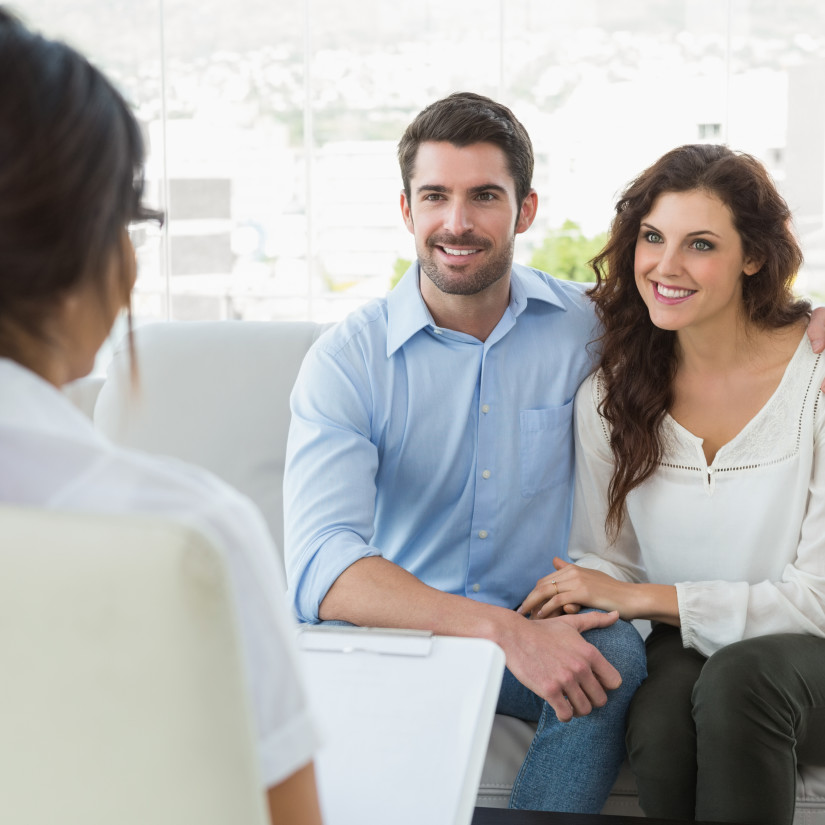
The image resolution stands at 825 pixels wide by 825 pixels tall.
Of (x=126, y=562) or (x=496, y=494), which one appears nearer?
(x=126, y=562)

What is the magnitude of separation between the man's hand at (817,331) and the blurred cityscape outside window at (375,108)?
417 cm

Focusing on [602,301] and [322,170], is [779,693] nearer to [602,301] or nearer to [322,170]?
[602,301]

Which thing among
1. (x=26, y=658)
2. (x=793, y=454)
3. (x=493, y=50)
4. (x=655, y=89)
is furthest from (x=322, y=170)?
(x=26, y=658)

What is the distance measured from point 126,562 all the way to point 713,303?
1.45 m

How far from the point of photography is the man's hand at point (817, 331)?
1.67m

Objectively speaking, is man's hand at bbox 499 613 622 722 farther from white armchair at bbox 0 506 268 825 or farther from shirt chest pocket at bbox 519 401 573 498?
white armchair at bbox 0 506 268 825

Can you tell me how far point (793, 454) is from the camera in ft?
5.26

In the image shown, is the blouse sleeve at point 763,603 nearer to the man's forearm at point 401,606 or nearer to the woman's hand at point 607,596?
the woman's hand at point 607,596

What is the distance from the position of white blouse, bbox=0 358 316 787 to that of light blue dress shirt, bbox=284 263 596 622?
1216mm

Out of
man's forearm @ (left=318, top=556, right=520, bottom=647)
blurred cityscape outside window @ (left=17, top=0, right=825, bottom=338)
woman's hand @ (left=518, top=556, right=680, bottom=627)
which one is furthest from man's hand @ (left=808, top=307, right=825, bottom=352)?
blurred cityscape outside window @ (left=17, top=0, right=825, bottom=338)

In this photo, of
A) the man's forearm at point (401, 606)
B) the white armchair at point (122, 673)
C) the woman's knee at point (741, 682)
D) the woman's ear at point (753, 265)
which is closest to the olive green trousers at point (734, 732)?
the woman's knee at point (741, 682)

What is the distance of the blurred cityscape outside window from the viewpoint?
18.7 feet

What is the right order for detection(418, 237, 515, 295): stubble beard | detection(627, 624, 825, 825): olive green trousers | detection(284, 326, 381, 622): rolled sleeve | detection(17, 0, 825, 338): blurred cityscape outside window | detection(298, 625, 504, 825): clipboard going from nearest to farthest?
detection(298, 625, 504, 825): clipboard
detection(627, 624, 825, 825): olive green trousers
detection(284, 326, 381, 622): rolled sleeve
detection(418, 237, 515, 295): stubble beard
detection(17, 0, 825, 338): blurred cityscape outside window

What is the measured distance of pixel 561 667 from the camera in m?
1.41
